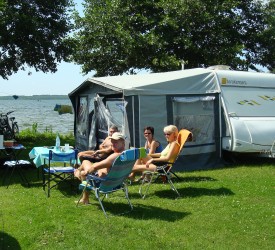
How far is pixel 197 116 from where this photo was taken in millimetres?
8414

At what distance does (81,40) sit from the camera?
1429 cm

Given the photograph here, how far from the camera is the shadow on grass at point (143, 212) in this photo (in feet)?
16.0

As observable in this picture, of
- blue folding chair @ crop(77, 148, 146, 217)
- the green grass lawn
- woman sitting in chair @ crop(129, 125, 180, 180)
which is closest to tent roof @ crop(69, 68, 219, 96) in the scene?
woman sitting in chair @ crop(129, 125, 180, 180)

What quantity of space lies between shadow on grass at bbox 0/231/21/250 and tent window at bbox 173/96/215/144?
4639 mm

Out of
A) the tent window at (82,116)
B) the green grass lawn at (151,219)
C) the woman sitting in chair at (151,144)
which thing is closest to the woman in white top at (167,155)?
the woman sitting in chair at (151,144)

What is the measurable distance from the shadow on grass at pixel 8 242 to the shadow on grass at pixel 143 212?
1234mm

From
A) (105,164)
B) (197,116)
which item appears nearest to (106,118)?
(197,116)

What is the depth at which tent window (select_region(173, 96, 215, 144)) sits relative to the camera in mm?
8234

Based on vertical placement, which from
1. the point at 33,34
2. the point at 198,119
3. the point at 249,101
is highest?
the point at 33,34

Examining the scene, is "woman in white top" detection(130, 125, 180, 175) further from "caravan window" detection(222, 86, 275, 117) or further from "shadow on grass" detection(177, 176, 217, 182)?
"caravan window" detection(222, 86, 275, 117)

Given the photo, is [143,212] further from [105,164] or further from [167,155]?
[167,155]

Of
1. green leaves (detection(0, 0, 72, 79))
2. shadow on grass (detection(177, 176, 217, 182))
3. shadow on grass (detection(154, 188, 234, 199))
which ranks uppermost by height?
green leaves (detection(0, 0, 72, 79))

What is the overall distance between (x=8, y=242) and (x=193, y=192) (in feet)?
9.53

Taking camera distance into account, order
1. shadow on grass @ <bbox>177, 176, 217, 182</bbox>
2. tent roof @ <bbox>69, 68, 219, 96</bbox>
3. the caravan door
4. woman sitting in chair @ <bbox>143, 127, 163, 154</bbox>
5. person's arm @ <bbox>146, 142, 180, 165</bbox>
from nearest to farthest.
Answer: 1. person's arm @ <bbox>146, 142, 180, 165</bbox>
2. woman sitting in chair @ <bbox>143, 127, 163, 154</bbox>
3. shadow on grass @ <bbox>177, 176, 217, 182</bbox>
4. tent roof @ <bbox>69, 68, 219, 96</bbox>
5. the caravan door
